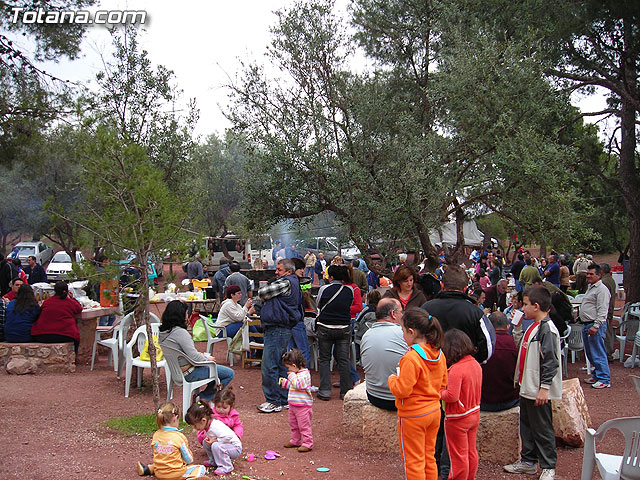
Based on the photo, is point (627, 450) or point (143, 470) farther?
point (143, 470)

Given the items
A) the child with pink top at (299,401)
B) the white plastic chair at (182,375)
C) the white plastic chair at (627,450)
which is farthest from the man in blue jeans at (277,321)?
the white plastic chair at (627,450)

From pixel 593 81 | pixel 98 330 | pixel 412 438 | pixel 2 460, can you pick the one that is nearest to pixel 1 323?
pixel 98 330

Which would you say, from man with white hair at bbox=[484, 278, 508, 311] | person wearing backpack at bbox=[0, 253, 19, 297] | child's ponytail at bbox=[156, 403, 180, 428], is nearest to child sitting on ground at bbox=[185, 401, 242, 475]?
child's ponytail at bbox=[156, 403, 180, 428]

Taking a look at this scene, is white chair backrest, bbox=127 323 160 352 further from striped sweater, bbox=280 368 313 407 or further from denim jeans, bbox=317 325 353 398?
striped sweater, bbox=280 368 313 407

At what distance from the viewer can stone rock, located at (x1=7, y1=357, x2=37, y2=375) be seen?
904 centimetres

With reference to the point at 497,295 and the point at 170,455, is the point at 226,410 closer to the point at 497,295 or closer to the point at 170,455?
the point at 170,455

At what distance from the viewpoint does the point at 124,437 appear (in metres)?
5.97

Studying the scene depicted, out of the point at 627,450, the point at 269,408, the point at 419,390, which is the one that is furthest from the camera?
the point at 269,408

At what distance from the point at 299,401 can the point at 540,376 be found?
2207 millimetres

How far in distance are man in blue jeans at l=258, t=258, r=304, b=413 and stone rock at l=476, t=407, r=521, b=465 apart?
269 centimetres

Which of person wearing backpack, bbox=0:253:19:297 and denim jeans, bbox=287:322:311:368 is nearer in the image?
denim jeans, bbox=287:322:311:368

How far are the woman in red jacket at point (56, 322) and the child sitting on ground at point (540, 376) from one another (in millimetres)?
7122

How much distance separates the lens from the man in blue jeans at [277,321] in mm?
7125

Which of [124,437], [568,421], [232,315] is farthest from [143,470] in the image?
[232,315]
